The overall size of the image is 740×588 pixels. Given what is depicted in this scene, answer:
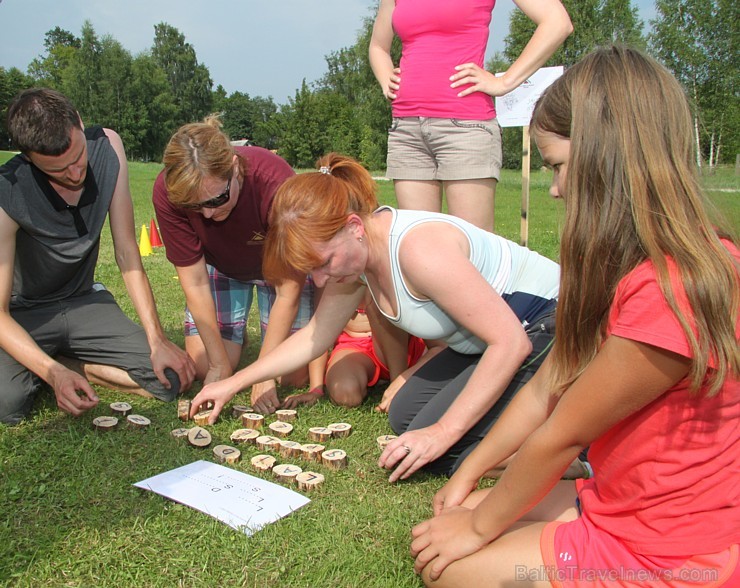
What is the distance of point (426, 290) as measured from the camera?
2.37 meters

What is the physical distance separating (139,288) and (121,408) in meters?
0.71

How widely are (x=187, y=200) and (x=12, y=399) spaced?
1.29 meters

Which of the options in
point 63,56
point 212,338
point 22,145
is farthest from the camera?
point 63,56

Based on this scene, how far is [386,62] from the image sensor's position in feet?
13.1

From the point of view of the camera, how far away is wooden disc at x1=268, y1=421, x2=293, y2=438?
3.01 metres

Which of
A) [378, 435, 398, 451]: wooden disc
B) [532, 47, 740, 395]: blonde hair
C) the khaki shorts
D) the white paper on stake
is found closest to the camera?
[532, 47, 740, 395]: blonde hair

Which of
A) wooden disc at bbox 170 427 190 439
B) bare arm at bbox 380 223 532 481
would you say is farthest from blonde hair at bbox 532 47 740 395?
wooden disc at bbox 170 427 190 439

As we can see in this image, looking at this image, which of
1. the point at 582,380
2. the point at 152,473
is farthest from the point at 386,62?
the point at 582,380

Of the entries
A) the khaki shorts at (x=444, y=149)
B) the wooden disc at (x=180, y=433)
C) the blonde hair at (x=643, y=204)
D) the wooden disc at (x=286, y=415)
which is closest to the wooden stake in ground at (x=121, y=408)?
the wooden disc at (x=180, y=433)

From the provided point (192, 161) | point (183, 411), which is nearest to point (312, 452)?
point (183, 411)

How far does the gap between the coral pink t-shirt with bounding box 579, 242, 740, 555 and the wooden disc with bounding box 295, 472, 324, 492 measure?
1.27 metres

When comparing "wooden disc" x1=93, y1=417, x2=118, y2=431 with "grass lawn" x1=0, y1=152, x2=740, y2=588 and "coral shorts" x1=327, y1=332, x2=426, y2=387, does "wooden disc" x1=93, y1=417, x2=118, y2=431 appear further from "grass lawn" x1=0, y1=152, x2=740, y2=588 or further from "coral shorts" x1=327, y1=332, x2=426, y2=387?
"coral shorts" x1=327, y1=332, x2=426, y2=387

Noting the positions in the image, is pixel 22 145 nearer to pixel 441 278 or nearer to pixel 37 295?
pixel 37 295

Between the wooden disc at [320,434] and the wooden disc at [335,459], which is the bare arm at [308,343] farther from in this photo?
the wooden disc at [335,459]
